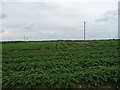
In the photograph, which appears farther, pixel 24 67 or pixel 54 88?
pixel 24 67

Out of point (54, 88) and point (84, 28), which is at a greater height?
point (84, 28)

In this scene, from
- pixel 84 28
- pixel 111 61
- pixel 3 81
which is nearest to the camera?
pixel 3 81

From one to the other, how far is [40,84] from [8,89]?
3.84 ft

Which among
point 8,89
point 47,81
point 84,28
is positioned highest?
point 84,28

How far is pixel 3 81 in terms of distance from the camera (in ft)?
15.2

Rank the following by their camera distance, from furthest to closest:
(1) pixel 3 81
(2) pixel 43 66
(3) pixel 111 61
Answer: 1. (3) pixel 111 61
2. (2) pixel 43 66
3. (1) pixel 3 81

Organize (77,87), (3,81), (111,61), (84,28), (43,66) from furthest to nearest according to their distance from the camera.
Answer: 1. (84,28)
2. (111,61)
3. (43,66)
4. (3,81)
5. (77,87)

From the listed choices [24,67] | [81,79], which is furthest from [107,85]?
[24,67]

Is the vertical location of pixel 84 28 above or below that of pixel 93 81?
above

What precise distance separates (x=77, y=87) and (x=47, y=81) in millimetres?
1097

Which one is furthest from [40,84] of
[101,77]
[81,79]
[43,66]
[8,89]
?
[101,77]

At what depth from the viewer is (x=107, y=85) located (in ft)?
14.8

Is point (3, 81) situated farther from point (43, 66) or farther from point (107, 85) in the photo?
point (107, 85)

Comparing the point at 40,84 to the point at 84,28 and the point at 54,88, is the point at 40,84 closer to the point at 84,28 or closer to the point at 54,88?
the point at 54,88
